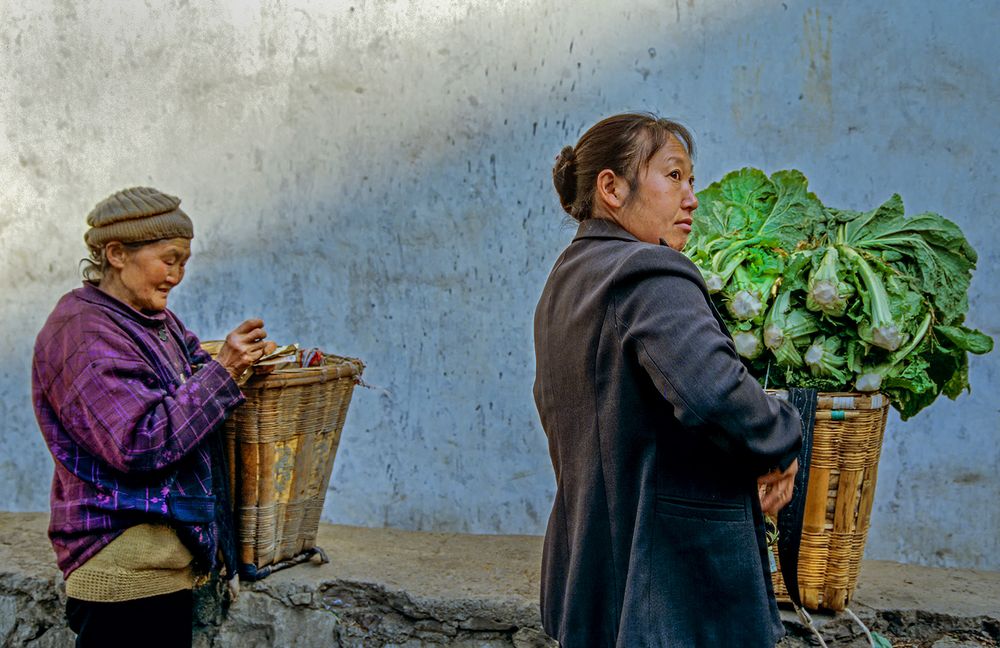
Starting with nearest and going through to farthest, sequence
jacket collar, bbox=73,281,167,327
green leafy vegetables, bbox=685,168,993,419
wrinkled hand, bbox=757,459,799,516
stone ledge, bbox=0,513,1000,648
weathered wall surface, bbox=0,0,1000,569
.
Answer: wrinkled hand, bbox=757,459,799,516 < jacket collar, bbox=73,281,167,327 < green leafy vegetables, bbox=685,168,993,419 < stone ledge, bbox=0,513,1000,648 < weathered wall surface, bbox=0,0,1000,569

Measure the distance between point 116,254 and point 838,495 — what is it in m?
2.23

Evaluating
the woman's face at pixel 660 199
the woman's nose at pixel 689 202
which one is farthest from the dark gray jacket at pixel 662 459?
the woman's nose at pixel 689 202

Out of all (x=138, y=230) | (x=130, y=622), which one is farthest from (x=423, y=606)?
(x=138, y=230)

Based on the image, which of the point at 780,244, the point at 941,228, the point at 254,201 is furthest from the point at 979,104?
the point at 254,201

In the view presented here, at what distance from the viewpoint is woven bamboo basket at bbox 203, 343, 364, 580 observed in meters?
3.22

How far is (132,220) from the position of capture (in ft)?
8.78

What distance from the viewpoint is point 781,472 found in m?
2.00

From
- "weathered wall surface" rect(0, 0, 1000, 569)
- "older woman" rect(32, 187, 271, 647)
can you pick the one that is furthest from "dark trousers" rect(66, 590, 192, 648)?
"weathered wall surface" rect(0, 0, 1000, 569)

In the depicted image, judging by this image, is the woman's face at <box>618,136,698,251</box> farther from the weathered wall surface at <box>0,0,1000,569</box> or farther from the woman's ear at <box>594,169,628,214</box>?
the weathered wall surface at <box>0,0,1000,569</box>

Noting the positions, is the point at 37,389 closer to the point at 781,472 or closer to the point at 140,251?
the point at 140,251

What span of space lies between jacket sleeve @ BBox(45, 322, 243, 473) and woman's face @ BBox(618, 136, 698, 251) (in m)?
1.29

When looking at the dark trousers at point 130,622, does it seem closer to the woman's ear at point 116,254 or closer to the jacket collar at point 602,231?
the woman's ear at point 116,254

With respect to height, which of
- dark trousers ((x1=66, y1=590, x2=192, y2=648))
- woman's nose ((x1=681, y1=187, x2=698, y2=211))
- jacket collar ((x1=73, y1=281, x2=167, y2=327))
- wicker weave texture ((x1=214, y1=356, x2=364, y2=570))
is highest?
woman's nose ((x1=681, y1=187, x2=698, y2=211))

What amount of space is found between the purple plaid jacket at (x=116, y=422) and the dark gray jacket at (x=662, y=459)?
1.15 meters
